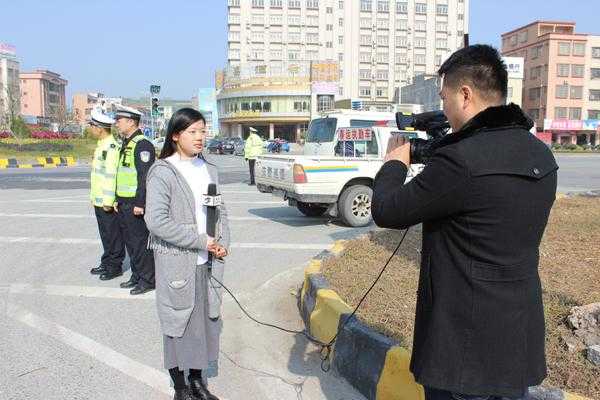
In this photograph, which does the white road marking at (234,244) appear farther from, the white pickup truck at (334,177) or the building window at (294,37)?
the building window at (294,37)

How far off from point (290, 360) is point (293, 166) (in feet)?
16.8

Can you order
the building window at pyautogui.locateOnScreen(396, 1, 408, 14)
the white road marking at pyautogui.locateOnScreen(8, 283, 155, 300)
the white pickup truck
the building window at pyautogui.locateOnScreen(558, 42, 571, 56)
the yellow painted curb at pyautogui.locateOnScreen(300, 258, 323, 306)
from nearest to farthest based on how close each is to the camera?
the yellow painted curb at pyautogui.locateOnScreen(300, 258, 323, 306) → the white road marking at pyautogui.locateOnScreen(8, 283, 155, 300) → the white pickup truck → the building window at pyautogui.locateOnScreen(558, 42, 571, 56) → the building window at pyautogui.locateOnScreen(396, 1, 408, 14)

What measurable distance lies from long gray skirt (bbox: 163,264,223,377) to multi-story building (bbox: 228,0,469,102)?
99311 millimetres

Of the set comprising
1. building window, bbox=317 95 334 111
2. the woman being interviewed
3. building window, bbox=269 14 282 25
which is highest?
building window, bbox=269 14 282 25

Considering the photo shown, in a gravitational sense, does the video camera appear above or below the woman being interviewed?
above

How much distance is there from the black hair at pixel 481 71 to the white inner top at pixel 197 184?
190cm

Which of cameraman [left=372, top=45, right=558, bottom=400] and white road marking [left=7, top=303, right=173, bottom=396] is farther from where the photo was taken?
white road marking [left=7, top=303, right=173, bottom=396]

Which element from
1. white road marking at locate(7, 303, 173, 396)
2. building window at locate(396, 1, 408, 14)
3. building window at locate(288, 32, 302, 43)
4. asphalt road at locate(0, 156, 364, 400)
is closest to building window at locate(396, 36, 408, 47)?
building window at locate(396, 1, 408, 14)

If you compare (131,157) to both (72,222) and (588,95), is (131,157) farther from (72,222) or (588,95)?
(588,95)

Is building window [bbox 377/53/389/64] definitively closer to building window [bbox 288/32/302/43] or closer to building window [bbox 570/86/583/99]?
building window [bbox 288/32/302/43]

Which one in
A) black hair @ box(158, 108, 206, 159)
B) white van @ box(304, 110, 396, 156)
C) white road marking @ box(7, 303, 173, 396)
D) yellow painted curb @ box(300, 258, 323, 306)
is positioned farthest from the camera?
white van @ box(304, 110, 396, 156)

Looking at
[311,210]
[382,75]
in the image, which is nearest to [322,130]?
[311,210]

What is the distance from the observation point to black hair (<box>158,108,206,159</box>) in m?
3.33

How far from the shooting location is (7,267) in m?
6.70
